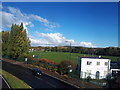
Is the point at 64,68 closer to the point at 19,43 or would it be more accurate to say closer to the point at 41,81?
the point at 41,81

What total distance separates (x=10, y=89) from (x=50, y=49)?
95.8 meters

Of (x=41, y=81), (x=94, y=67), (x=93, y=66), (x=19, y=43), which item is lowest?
(x=41, y=81)

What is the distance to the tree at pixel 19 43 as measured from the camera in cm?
4831

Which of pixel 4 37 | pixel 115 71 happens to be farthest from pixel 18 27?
pixel 115 71

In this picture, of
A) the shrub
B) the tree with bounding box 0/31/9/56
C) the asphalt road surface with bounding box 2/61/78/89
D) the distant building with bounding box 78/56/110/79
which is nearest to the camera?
the asphalt road surface with bounding box 2/61/78/89

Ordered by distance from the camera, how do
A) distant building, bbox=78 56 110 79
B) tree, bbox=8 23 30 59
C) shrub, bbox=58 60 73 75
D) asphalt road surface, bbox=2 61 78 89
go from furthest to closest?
1. tree, bbox=8 23 30 59
2. distant building, bbox=78 56 110 79
3. shrub, bbox=58 60 73 75
4. asphalt road surface, bbox=2 61 78 89

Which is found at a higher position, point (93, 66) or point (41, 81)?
point (93, 66)

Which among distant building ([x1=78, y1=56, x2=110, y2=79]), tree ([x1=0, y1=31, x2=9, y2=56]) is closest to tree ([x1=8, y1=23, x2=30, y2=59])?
tree ([x1=0, y1=31, x2=9, y2=56])

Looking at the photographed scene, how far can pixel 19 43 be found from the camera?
48281 millimetres

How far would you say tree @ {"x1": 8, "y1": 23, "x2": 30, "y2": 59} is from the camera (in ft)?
159

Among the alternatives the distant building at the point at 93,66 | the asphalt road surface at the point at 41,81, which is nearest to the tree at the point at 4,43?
the distant building at the point at 93,66

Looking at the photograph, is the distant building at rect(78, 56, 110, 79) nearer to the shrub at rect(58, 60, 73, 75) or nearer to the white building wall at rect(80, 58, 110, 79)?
the white building wall at rect(80, 58, 110, 79)

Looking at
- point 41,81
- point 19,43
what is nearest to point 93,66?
point 41,81

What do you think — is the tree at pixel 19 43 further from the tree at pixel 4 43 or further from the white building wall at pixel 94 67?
the white building wall at pixel 94 67
